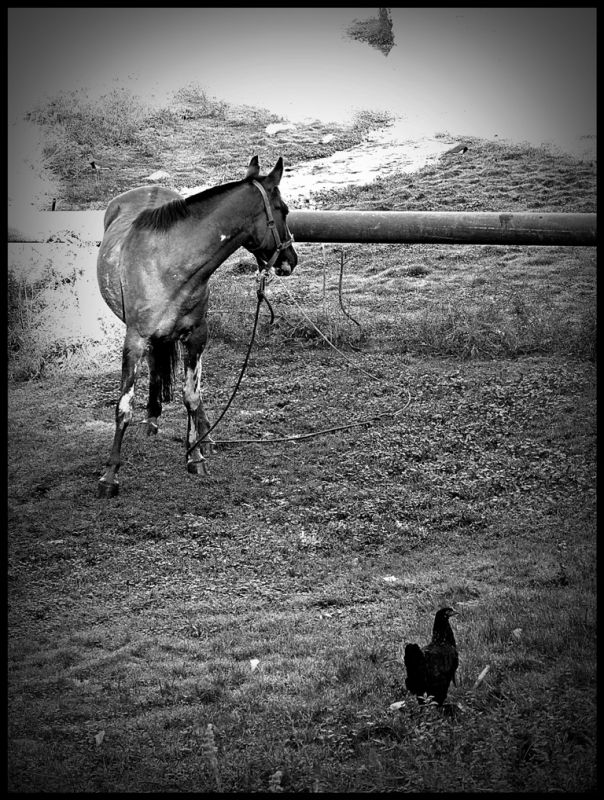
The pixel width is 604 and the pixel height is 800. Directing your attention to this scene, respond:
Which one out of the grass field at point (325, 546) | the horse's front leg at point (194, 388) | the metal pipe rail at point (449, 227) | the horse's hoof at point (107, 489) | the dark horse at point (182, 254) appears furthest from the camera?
the metal pipe rail at point (449, 227)

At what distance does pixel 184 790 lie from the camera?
4.82m

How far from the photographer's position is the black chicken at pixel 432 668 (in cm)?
514

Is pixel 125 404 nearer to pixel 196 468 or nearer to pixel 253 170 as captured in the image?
pixel 196 468

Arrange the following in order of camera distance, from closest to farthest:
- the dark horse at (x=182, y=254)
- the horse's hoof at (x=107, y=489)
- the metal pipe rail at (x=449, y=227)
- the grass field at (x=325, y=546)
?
the grass field at (x=325, y=546)
the dark horse at (x=182, y=254)
the horse's hoof at (x=107, y=489)
the metal pipe rail at (x=449, y=227)

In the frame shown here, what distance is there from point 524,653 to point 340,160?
14759mm

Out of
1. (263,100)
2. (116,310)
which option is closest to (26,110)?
(263,100)

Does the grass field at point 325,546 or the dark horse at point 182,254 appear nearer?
the grass field at point 325,546

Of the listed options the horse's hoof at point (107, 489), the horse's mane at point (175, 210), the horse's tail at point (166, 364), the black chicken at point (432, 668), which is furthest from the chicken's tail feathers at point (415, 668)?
the horse's mane at point (175, 210)

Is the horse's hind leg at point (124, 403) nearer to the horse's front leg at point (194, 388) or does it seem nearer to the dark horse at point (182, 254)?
the dark horse at point (182, 254)

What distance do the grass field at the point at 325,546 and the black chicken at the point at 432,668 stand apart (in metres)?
0.15

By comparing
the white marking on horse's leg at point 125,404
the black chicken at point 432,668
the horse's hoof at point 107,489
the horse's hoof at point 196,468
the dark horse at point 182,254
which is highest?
the dark horse at point 182,254

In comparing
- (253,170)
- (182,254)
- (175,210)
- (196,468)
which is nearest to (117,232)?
(175,210)

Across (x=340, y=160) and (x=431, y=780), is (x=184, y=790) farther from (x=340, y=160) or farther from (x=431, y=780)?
(x=340, y=160)

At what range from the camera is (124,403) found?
871cm
